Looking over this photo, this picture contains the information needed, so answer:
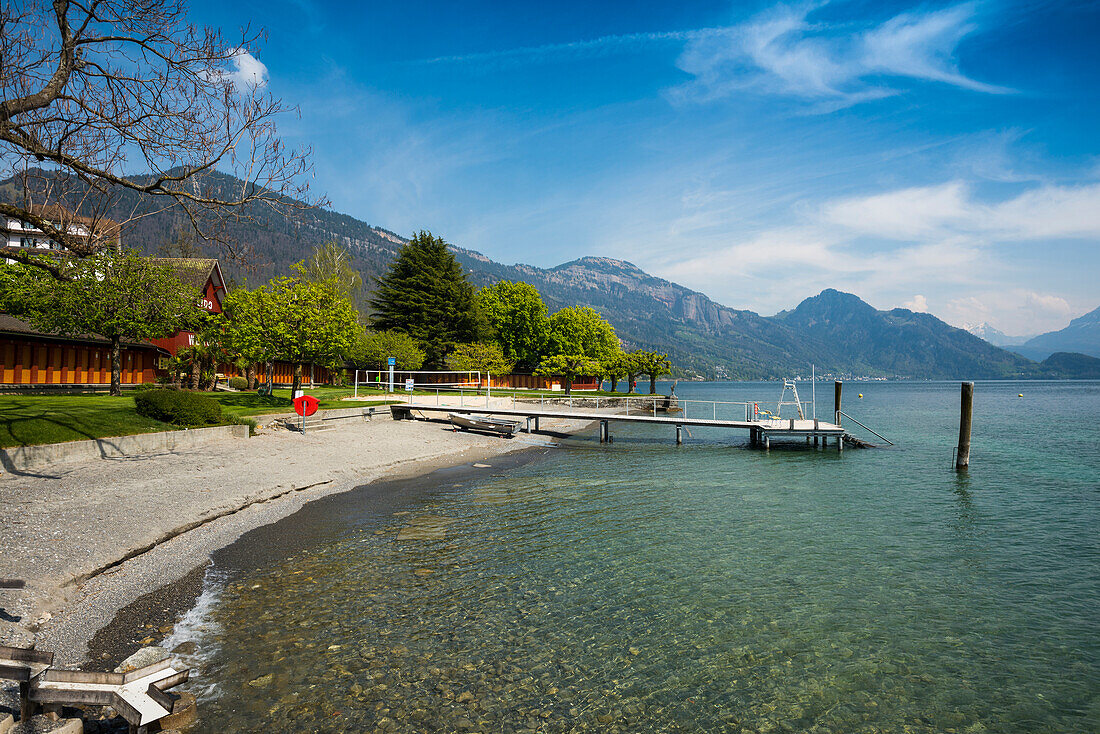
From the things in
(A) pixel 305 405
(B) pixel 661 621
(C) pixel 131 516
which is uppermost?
(A) pixel 305 405

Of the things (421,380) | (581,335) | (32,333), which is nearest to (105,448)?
(32,333)

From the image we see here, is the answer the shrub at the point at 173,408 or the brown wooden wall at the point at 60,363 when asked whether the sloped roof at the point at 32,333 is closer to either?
the brown wooden wall at the point at 60,363

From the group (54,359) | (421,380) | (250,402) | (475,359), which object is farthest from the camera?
(475,359)

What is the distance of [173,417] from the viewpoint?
21.1 meters

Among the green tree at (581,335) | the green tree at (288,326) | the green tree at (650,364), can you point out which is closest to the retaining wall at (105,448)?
the green tree at (288,326)

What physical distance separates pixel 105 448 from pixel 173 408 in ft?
14.7

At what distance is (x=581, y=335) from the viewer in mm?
84188

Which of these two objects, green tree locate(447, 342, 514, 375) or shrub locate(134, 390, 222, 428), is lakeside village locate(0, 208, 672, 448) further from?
green tree locate(447, 342, 514, 375)

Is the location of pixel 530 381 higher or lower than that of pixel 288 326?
lower

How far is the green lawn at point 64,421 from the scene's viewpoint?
15.4 metres

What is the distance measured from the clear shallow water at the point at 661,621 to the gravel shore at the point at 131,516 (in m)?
1.51

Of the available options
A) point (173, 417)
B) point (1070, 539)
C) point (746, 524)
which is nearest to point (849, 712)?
point (746, 524)

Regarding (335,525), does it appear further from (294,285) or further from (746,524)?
(294,285)

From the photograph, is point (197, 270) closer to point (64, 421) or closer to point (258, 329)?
point (258, 329)
